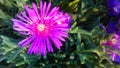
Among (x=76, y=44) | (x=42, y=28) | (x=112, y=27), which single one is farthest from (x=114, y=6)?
(x=42, y=28)

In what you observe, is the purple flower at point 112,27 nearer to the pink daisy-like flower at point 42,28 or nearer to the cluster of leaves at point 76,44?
the cluster of leaves at point 76,44

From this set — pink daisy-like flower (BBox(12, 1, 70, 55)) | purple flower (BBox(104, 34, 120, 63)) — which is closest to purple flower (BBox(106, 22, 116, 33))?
purple flower (BBox(104, 34, 120, 63))

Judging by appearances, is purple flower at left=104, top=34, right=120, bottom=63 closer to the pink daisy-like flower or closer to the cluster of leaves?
the cluster of leaves

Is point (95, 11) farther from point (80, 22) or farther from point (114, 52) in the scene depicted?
point (114, 52)

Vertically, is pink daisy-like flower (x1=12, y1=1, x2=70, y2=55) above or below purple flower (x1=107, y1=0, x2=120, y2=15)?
below

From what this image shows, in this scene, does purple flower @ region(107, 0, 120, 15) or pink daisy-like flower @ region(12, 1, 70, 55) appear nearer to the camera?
pink daisy-like flower @ region(12, 1, 70, 55)

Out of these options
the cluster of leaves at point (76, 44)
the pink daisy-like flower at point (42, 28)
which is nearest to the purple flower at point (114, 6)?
the cluster of leaves at point (76, 44)

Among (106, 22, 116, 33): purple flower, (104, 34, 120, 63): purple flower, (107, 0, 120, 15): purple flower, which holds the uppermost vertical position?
(107, 0, 120, 15): purple flower
